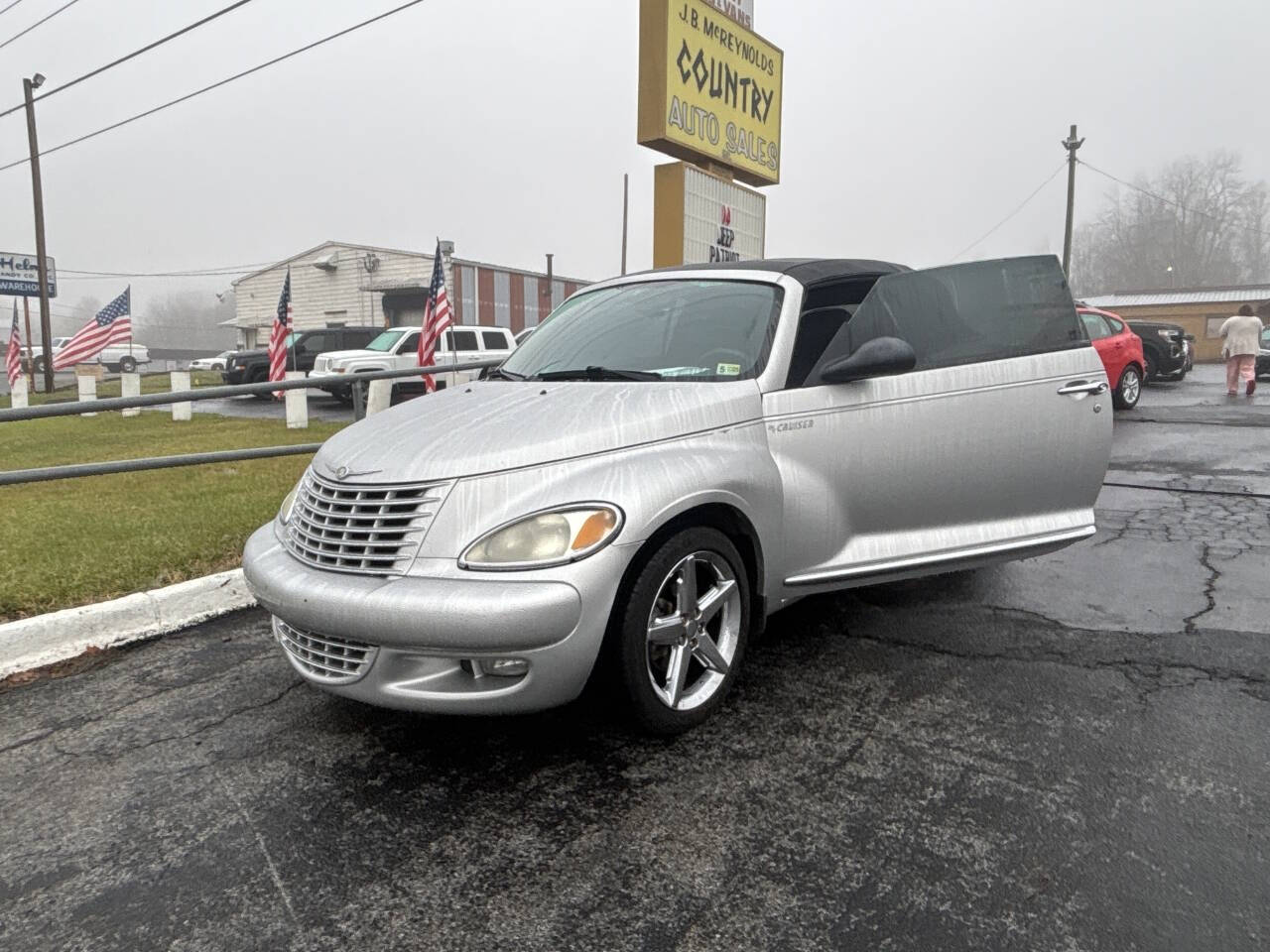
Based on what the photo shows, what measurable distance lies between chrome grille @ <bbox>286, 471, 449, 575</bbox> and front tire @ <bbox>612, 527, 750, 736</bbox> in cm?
68

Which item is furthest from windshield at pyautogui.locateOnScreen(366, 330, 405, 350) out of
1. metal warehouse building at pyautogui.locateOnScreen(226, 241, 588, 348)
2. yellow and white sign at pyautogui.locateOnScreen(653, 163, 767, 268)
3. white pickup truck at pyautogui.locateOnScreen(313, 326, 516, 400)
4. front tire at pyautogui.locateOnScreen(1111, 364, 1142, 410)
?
metal warehouse building at pyautogui.locateOnScreen(226, 241, 588, 348)

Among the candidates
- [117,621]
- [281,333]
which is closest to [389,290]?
[281,333]

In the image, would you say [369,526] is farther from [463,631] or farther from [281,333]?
[281,333]

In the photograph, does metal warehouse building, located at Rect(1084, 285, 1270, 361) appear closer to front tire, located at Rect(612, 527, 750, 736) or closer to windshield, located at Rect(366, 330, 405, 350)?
windshield, located at Rect(366, 330, 405, 350)

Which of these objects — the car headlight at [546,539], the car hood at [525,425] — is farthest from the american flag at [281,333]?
the car headlight at [546,539]

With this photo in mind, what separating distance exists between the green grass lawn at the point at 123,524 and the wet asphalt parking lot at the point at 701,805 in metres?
0.69

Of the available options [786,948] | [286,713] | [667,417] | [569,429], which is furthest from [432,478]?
[786,948]

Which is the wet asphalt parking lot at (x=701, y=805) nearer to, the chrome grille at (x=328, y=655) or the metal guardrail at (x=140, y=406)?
the chrome grille at (x=328, y=655)

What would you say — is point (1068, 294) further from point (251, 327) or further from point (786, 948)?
point (251, 327)

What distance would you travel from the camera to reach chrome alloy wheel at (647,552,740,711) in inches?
118

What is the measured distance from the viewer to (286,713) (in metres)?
3.39

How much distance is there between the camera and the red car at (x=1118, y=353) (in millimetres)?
13562

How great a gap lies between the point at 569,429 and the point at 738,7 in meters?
12.1

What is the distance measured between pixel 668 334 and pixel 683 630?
4.71ft
